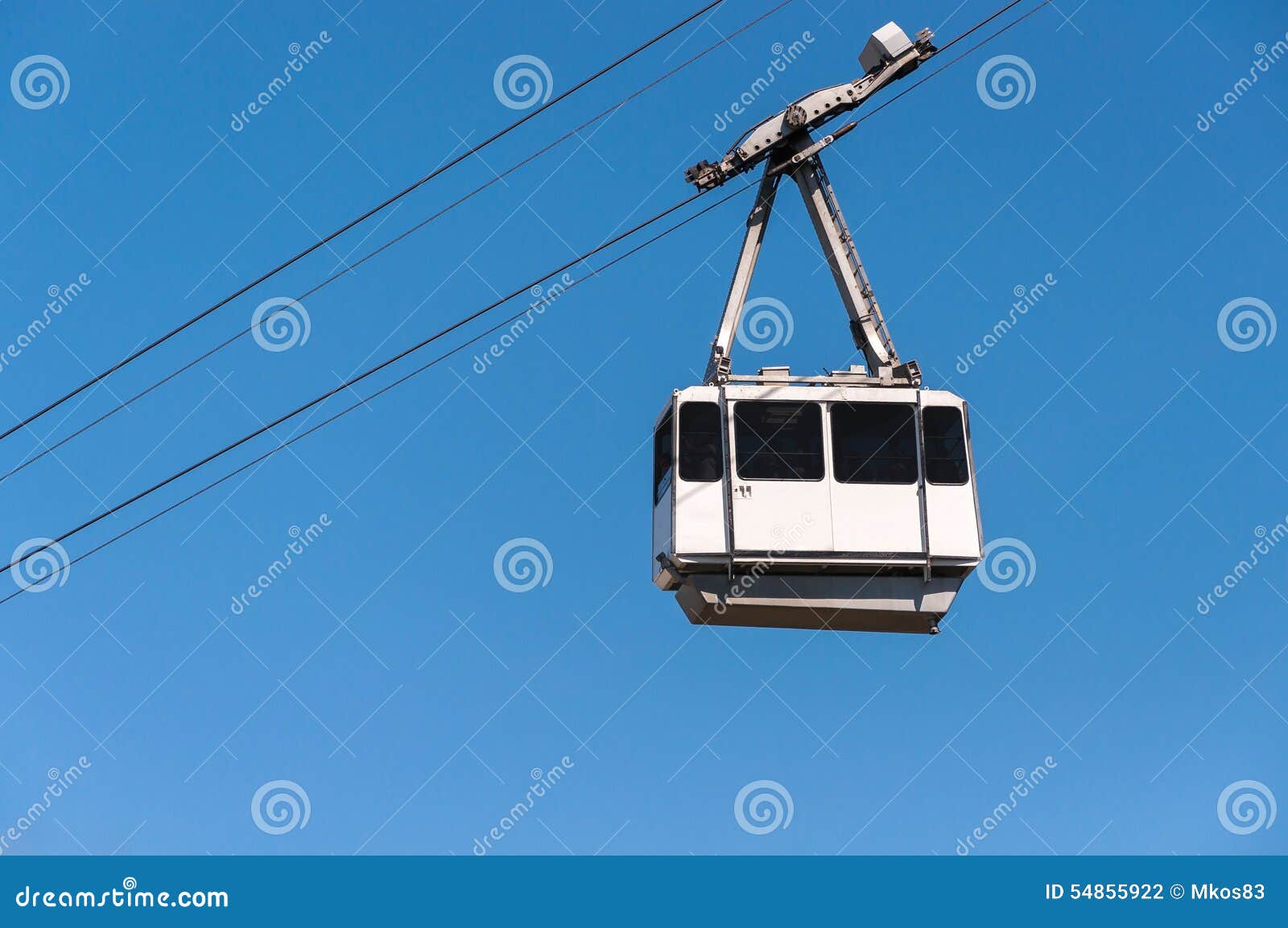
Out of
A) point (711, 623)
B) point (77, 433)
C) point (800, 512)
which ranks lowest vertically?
point (77, 433)

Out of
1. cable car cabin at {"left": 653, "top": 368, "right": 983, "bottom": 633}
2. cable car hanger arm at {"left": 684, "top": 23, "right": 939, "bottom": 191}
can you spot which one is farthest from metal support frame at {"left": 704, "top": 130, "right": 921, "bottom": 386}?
cable car cabin at {"left": 653, "top": 368, "right": 983, "bottom": 633}

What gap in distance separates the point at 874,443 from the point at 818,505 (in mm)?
1074

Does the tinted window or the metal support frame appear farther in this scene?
the metal support frame

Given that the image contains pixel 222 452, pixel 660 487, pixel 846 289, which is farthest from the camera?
pixel 846 289

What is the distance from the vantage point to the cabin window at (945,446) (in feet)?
69.0

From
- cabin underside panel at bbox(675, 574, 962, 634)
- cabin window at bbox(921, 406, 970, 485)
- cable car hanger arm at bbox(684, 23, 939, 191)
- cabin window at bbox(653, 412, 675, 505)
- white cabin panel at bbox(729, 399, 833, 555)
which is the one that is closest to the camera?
white cabin panel at bbox(729, 399, 833, 555)

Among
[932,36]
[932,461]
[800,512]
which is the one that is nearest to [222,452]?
[800,512]

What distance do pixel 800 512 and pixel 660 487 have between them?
2.09 meters

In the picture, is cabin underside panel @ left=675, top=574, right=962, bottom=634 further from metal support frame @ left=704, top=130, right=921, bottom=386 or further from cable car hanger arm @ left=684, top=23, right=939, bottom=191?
cable car hanger arm @ left=684, top=23, right=939, bottom=191

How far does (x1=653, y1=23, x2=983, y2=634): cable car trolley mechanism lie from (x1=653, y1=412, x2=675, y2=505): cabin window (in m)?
0.08

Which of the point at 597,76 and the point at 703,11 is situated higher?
the point at 703,11

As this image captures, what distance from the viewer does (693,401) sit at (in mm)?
21047

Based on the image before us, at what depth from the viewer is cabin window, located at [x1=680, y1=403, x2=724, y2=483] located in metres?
20.8

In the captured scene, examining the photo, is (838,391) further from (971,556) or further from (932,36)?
(932,36)
